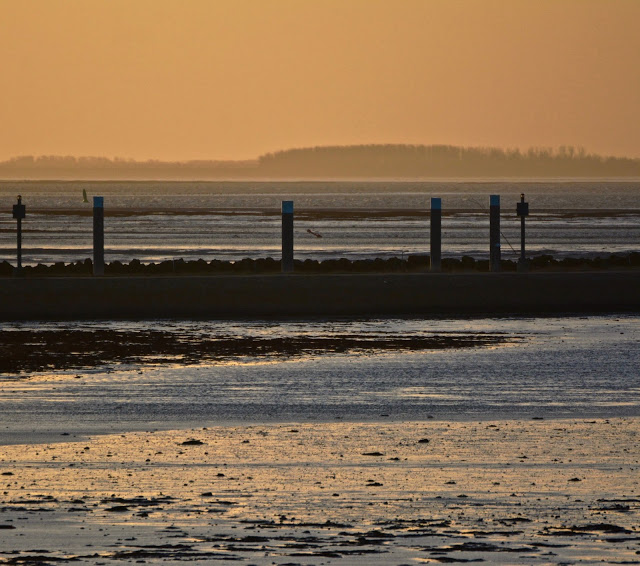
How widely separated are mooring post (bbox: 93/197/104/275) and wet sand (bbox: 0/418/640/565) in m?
13.7

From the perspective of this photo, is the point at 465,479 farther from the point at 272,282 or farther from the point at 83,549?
the point at 272,282

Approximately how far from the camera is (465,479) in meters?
8.38

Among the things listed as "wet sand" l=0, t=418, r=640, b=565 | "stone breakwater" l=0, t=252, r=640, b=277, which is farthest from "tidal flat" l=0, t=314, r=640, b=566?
"stone breakwater" l=0, t=252, r=640, b=277

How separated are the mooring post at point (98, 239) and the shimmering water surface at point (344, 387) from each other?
681cm

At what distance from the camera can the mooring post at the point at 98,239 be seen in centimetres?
2362

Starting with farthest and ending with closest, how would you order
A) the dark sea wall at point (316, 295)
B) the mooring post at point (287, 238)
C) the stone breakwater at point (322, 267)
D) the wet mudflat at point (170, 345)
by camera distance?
the stone breakwater at point (322, 267)
the mooring post at point (287, 238)
the dark sea wall at point (316, 295)
the wet mudflat at point (170, 345)

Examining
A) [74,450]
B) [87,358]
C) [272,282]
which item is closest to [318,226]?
[272,282]

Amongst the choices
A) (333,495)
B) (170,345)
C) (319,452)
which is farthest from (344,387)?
(333,495)

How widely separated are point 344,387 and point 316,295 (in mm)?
8600

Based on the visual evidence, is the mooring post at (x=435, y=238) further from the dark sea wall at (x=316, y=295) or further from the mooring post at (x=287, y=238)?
the dark sea wall at (x=316, y=295)

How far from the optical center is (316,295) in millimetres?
21203

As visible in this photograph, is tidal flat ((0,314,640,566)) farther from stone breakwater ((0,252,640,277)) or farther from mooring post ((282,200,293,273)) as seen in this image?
stone breakwater ((0,252,640,277))

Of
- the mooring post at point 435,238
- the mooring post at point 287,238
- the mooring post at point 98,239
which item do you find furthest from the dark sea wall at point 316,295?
the mooring post at point 435,238

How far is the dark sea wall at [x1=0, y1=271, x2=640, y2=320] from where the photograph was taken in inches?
803
